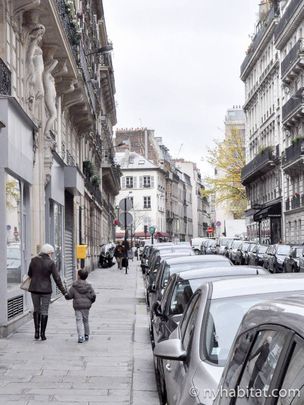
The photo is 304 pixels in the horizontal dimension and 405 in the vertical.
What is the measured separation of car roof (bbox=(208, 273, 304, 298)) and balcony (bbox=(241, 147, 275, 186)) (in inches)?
2260

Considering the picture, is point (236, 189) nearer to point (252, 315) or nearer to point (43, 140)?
point (43, 140)

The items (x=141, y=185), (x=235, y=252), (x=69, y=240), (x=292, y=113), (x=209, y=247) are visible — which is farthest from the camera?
(x=141, y=185)

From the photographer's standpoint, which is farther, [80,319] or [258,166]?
[258,166]

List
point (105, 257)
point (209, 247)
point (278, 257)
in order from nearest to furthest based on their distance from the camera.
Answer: point (278, 257) < point (105, 257) < point (209, 247)

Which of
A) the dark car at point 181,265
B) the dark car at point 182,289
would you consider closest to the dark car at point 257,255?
the dark car at point 181,265

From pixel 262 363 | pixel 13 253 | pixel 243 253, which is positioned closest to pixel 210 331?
pixel 262 363

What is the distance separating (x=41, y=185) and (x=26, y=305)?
12.5 ft

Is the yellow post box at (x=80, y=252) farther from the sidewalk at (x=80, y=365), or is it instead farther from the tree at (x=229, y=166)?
the tree at (x=229, y=166)

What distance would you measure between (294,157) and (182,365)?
4819 centimetres

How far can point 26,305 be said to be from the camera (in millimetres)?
15547

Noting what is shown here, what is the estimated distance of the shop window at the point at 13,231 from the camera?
1377cm

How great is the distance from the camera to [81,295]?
12.3 metres

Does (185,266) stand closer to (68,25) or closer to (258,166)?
(68,25)

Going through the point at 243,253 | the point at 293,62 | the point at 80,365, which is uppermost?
the point at 293,62
